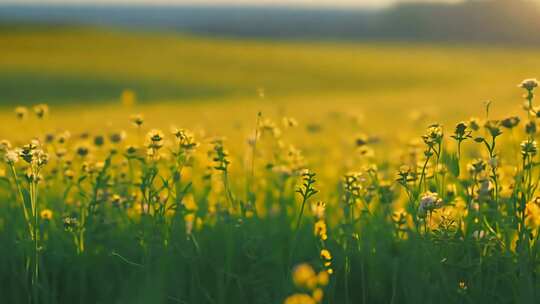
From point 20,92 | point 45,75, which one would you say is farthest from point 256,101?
point 45,75

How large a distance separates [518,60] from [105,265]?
162 ft

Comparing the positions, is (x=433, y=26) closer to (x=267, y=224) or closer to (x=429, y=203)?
(x=267, y=224)

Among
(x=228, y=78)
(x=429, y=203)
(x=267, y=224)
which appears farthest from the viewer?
(x=228, y=78)

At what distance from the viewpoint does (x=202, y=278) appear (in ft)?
10.3

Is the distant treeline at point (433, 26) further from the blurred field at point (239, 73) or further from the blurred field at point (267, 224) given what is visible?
the blurred field at point (267, 224)

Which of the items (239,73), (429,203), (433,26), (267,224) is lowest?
(267,224)

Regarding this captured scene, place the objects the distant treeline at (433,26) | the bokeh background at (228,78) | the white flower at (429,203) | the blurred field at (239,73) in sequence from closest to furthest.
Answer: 1. the white flower at (429,203)
2. the bokeh background at (228,78)
3. the blurred field at (239,73)
4. the distant treeline at (433,26)

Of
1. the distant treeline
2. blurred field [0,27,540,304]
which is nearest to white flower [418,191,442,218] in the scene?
blurred field [0,27,540,304]

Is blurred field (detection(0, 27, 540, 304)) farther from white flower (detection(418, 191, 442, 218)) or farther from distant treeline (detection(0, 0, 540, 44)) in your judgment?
distant treeline (detection(0, 0, 540, 44))

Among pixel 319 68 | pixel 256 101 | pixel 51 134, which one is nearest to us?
pixel 51 134

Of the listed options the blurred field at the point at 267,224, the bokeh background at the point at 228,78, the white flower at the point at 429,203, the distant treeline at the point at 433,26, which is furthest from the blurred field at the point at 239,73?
the distant treeline at the point at 433,26

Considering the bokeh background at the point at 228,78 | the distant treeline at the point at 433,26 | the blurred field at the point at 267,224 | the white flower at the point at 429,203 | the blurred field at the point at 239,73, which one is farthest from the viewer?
the distant treeline at the point at 433,26

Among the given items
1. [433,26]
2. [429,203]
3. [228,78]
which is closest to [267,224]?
[429,203]

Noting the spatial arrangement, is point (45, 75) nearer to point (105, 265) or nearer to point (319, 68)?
point (319, 68)
